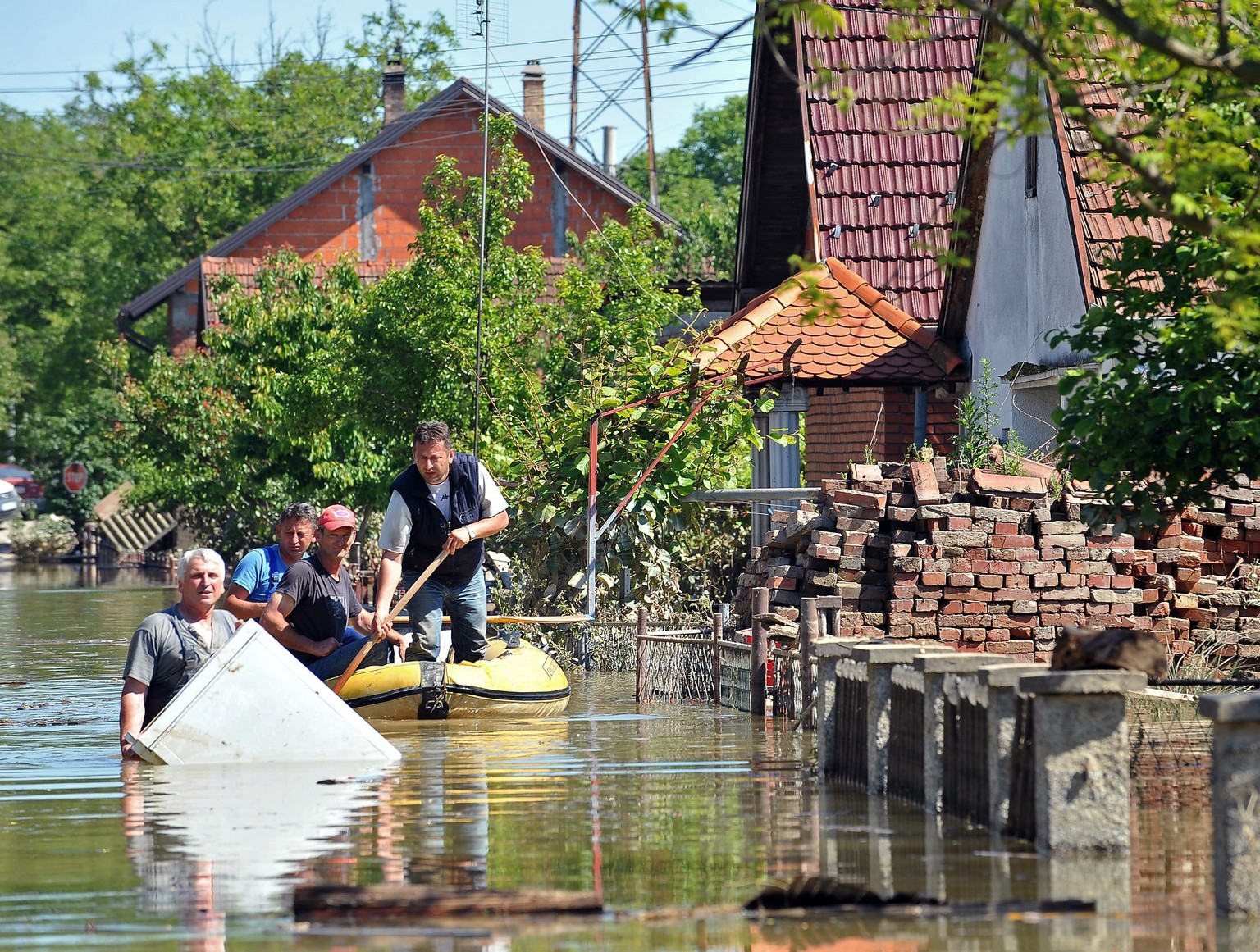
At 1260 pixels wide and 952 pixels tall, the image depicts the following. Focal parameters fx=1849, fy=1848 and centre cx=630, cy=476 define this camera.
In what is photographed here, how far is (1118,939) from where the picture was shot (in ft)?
20.1

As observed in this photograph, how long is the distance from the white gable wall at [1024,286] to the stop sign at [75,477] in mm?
38318

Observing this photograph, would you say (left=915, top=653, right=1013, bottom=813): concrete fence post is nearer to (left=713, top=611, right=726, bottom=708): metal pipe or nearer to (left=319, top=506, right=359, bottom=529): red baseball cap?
(left=319, top=506, right=359, bottom=529): red baseball cap

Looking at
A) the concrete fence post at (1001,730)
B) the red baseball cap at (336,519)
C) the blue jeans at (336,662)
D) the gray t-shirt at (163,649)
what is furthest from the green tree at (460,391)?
the concrete fence post at (1001,730)

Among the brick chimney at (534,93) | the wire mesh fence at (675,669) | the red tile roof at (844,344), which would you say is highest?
the brick chimney at (534,93)

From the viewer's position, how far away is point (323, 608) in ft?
43.8

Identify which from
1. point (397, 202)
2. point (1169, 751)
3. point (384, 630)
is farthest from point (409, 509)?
point (397, 202)

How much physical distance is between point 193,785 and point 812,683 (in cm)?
442

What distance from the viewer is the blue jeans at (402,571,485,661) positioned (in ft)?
47.1

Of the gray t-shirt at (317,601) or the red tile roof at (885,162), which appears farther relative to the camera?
the red tile roof at (885,162)

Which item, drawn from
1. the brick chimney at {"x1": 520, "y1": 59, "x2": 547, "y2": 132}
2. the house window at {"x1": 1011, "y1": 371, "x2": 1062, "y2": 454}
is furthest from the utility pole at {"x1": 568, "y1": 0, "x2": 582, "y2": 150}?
the house window at {"x1": 1011, "y1": 371, "x2": 1062, "y2": 454}

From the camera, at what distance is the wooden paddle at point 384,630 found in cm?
1347

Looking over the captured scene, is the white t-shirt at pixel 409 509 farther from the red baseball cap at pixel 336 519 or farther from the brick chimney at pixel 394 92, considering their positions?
the brick chimney at pixel 394 92

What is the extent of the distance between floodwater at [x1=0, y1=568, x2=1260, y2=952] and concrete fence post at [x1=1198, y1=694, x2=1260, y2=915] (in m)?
0.15

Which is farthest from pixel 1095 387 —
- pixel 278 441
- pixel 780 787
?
pixel 278 441
